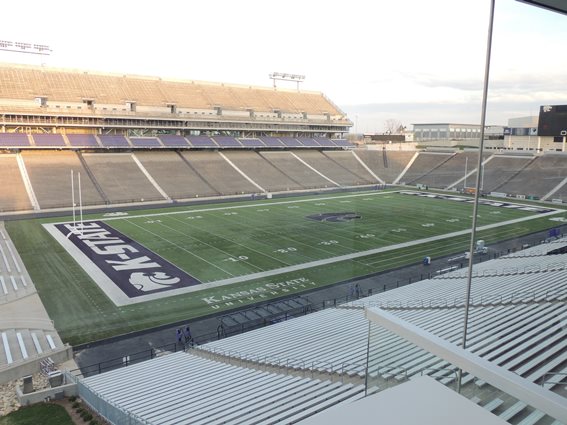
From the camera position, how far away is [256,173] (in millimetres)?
39031

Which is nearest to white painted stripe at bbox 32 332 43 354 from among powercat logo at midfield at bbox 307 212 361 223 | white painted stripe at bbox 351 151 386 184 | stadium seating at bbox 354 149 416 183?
powercat logo at midfield at bbox 307 212 361 223

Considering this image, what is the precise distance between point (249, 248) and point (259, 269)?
2.98 m

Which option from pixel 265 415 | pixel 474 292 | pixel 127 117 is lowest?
pixel 265 415

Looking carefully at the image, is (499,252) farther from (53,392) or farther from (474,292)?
(53,392)

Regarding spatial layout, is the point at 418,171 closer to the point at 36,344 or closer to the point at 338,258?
the point at 338,258

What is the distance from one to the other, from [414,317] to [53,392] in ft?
21.6

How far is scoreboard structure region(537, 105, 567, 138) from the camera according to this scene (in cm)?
438

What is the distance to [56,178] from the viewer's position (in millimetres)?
31266

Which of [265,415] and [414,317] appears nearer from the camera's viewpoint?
[265,415]

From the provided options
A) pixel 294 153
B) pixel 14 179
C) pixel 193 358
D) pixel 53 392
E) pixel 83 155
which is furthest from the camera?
pixel 294 153

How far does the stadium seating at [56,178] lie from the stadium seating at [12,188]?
0.66 meters

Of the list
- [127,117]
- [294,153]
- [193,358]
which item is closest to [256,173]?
[294,153]

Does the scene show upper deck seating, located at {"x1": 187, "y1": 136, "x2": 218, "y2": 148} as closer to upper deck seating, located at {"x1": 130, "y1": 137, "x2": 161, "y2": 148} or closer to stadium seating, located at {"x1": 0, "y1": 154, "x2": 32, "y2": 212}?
upper deck seating, located at {"x1": 130, "y1": 137, "x2": 161, "y2": 148}

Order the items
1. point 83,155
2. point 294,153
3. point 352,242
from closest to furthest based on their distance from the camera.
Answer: point 352,242 < point 83,155 < point 294,153
